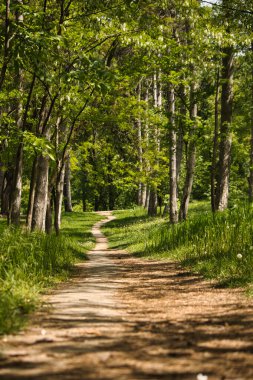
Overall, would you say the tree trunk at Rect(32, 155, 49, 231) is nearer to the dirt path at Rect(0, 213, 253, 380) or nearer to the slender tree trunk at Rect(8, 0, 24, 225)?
the slender tree trunk at Rect(8, 0, 24, 225)

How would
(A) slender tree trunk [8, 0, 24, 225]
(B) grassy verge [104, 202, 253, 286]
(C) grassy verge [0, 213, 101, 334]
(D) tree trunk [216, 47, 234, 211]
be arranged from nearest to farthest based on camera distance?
(C) grassy verge [0, 213, 101, 334] → (B) grassy verge [104, 202, 253, 286] → (A) slender tree trunk [8, 0, 24, 225] → (D) tree trunk [216, 47, 234, 211]

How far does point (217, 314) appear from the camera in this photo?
5.20 meters

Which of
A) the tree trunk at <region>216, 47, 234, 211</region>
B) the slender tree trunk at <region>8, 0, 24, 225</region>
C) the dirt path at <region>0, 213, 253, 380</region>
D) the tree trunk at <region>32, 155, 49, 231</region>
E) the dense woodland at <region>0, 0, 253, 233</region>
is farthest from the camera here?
the tree trunk at <region>216, 47, 234, 211</region>

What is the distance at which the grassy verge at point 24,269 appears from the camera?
15.7ft

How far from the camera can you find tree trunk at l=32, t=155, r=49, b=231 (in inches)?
537

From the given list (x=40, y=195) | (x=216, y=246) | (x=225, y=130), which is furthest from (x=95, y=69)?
(x=225, y=130)

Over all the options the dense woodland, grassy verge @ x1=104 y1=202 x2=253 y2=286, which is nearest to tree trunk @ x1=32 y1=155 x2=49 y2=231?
the dense woodland

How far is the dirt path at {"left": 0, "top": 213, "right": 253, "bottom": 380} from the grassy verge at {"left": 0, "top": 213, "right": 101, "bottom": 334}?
239mm

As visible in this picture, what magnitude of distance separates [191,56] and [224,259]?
8937 millimetres

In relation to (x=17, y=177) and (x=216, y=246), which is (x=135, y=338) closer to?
(x=216, y=246)

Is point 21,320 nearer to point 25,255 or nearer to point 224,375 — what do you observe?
point 224,375

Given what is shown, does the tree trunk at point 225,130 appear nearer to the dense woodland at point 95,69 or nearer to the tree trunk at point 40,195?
the dense woodland at point 95,69

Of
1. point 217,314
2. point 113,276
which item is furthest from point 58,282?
point 217,314

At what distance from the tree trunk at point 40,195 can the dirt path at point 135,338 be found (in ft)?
22.3
